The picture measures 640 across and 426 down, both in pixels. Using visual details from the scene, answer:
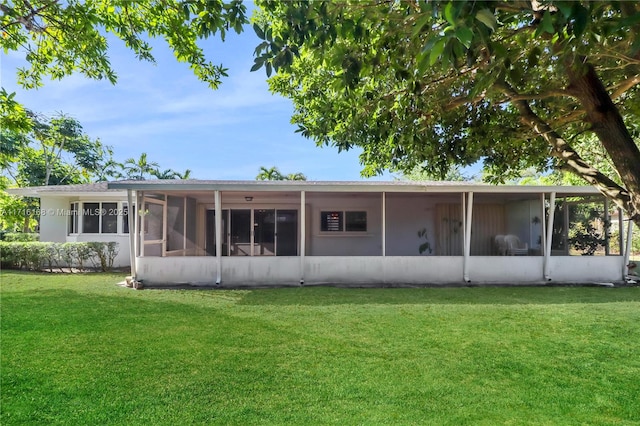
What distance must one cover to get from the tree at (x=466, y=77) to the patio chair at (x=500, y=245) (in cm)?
499

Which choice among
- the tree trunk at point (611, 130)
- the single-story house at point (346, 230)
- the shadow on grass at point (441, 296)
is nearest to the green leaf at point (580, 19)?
the tree trunk at point (611, 130)

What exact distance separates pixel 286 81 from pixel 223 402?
6.38 m

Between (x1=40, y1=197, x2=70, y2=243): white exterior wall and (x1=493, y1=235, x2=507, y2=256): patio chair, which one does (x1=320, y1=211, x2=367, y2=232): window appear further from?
(x1=40, y1=197, x2=70, y2=243): white exterior wall

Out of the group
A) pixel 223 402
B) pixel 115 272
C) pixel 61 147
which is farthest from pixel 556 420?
pixel 61 147

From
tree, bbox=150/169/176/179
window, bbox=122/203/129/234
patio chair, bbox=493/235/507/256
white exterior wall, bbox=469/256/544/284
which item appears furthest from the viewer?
tree, bbox=150/169/176/179

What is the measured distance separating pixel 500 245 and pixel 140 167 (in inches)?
1089

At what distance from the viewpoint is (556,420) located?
3.19m

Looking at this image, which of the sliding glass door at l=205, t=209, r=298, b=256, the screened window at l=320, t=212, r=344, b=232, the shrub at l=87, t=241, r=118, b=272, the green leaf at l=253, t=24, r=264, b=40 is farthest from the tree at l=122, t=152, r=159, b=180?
the green leaf at l=253, t=24, r=264, b=40

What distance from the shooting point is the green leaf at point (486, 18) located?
1.63 meters

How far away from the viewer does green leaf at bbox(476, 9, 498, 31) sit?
1.63 m

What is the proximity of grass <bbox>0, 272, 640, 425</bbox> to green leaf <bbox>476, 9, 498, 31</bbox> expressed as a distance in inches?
117

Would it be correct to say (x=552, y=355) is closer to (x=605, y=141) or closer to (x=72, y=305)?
(x=605, y=141)

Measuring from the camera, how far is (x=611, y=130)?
2848 millimetres

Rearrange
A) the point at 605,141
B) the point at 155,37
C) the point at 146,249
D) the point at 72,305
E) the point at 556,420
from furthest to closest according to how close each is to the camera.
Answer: the point at 146,249, the point at 72,305, the point at 155,37, the point at 556,420, the point at 605,141
